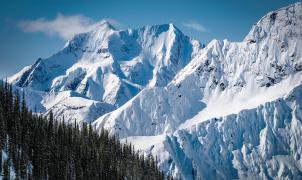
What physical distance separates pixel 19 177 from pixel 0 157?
844 centimetres

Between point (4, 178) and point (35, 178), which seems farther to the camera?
point (35, 178)

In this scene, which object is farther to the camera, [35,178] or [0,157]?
[35,178]

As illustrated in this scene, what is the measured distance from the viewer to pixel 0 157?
18212 centimetres

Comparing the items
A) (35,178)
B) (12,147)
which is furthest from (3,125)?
(35,178)

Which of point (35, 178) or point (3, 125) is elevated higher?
point (3, 125)

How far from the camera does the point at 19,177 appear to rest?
185 metres

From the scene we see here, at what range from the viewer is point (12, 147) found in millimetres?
192750

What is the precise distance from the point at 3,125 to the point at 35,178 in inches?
753

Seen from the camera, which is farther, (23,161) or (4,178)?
(23,161)

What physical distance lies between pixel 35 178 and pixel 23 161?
295 inches

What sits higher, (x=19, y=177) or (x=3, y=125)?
(x=3, y=125)

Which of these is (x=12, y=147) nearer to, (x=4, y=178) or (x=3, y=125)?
(x=3, y=125)

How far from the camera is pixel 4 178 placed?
175 m

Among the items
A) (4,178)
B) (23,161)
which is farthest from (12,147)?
(4,178)
